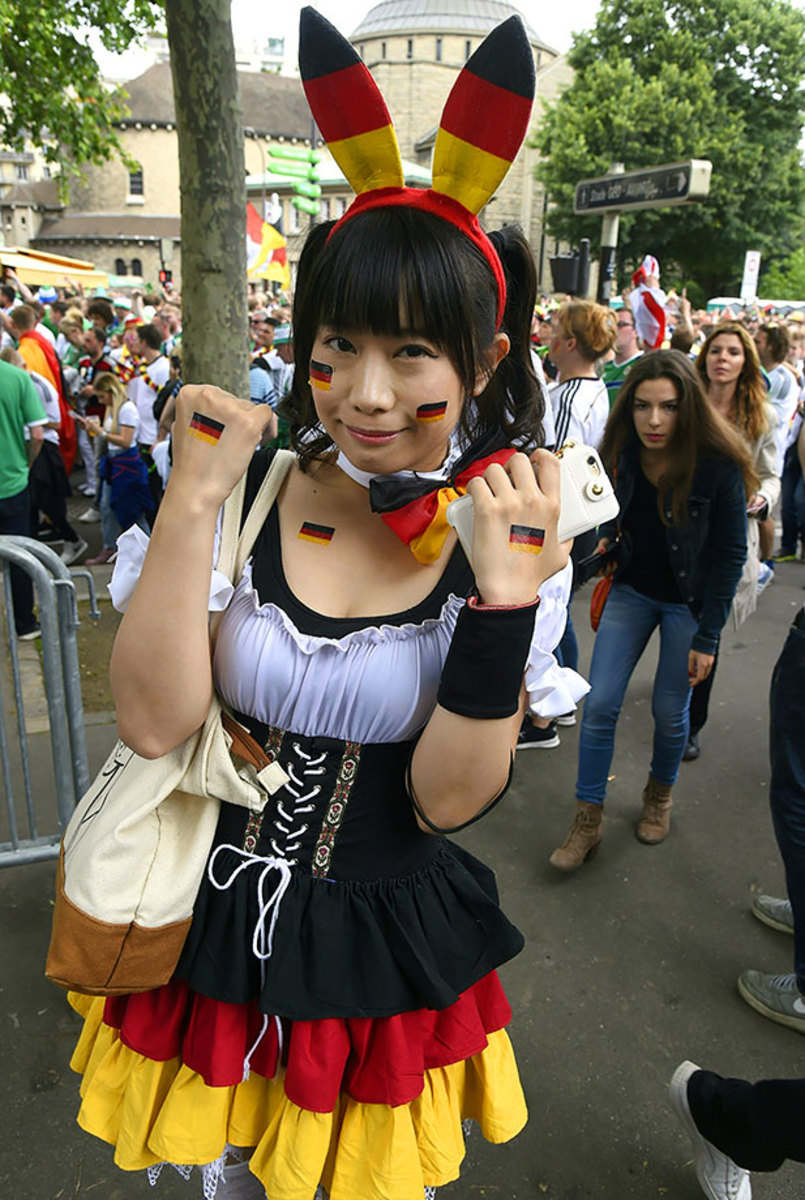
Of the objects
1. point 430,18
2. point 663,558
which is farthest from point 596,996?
point 430,18

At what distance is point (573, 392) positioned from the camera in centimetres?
425

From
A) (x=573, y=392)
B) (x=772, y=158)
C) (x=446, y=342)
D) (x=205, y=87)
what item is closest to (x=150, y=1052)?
(x=446, y=342)

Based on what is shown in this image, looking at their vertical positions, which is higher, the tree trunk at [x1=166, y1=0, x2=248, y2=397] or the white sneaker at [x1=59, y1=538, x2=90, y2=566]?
the tree trunk at [x1=166, y1=0, x2=248, y2=397]

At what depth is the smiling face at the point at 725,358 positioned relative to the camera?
4.06m

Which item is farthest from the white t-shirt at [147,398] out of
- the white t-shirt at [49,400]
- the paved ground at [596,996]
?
the paved ground at [596,996]

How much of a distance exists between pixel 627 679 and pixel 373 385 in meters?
2.41

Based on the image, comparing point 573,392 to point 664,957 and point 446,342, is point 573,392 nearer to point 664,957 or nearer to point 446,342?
point 664,957

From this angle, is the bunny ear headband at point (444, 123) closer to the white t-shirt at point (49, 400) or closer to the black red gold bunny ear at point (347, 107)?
the black red gold bunny ear at point (347, 107)

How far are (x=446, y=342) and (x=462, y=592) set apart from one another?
37 cm

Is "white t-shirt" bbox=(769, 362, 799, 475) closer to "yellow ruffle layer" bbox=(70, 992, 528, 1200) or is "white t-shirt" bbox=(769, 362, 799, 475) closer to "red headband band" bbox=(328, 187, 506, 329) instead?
"red headband band" bbox=(328, 187, 506, 329)

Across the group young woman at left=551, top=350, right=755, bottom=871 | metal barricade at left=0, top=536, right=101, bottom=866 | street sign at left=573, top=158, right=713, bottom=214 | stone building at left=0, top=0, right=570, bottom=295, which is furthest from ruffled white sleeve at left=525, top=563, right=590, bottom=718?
stone building at left=0, top=0, right=570, bottom=295

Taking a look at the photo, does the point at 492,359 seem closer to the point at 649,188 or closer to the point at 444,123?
the point at 444,123

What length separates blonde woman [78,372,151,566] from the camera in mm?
6453

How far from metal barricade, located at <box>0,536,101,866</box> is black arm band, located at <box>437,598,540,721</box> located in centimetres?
176
